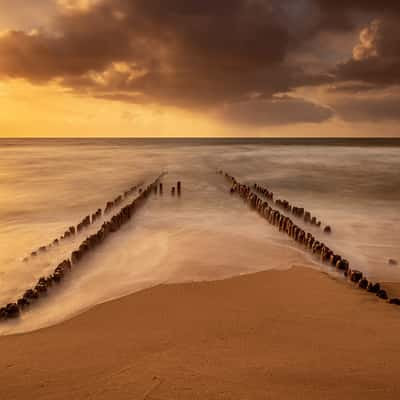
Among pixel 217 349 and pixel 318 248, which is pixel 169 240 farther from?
pixel 217 349

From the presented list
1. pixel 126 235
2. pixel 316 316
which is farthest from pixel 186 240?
pixel 316 316

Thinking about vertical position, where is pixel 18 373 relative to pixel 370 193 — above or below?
below

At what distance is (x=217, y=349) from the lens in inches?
139

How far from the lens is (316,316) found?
4.29 m

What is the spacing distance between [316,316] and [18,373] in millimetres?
3393

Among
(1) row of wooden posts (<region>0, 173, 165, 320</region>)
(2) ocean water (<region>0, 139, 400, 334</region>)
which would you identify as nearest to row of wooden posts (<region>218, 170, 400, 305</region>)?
(2) ocean water (<region>0, 139, 400, 334</region>)

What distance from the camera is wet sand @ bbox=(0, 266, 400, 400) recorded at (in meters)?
2.91

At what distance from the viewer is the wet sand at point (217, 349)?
2.91 metres

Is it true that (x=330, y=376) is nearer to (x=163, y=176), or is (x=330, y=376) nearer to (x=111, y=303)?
(x=111, y=303)

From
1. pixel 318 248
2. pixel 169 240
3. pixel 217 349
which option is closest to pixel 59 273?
pixel 169 240

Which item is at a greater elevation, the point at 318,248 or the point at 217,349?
the point at 318,248

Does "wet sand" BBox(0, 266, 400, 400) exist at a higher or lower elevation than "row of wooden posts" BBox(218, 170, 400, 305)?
lower

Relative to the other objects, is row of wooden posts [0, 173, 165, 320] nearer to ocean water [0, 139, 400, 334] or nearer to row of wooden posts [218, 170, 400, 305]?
ocean water [0, 139, 400, 334]

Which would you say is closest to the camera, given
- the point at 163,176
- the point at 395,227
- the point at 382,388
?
the point at 382,388
